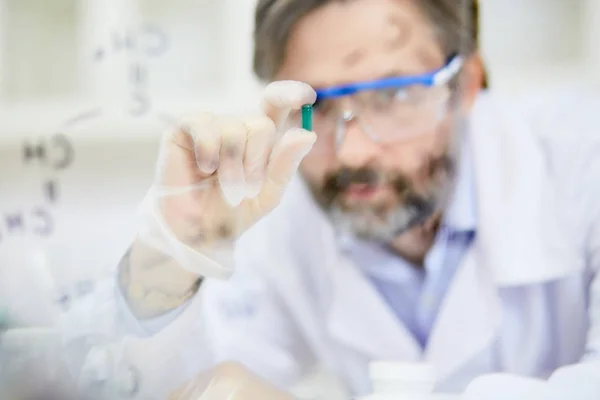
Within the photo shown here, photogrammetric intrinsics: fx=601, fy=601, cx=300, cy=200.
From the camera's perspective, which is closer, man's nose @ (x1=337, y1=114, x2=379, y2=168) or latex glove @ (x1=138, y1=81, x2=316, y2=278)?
latex glove @ (x1=138, y1=81, x2=316, y2=278)

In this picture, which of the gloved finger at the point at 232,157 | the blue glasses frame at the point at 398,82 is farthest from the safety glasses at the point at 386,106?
the gloved finger at the point at 232,157

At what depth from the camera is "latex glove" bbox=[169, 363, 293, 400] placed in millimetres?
466

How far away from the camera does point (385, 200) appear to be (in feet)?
1.91

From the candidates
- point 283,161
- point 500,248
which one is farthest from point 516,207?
point 283,161

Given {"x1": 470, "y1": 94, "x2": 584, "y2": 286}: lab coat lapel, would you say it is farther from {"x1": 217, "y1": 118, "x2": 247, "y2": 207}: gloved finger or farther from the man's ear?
{"x1": 217, "y1": 118, "x2": 247, "y2": 207}: gloved finger

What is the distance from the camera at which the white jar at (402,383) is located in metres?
0.48

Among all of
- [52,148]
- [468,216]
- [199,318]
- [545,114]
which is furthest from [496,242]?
[52,148]

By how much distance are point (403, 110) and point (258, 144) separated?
0.19m

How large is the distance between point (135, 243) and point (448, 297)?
0.30 m

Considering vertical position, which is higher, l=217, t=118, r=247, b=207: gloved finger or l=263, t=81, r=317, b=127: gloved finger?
l=263, t=81, r=317, b=127: gloved finger

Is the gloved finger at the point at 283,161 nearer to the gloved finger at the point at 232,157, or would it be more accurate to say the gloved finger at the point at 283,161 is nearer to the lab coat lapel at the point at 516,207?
the gloved finger at the point at 232,157

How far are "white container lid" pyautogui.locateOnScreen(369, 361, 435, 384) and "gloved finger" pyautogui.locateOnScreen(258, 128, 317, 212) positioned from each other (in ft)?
0.54

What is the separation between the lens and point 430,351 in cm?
55

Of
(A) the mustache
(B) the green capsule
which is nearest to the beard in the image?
(A) the mustache
